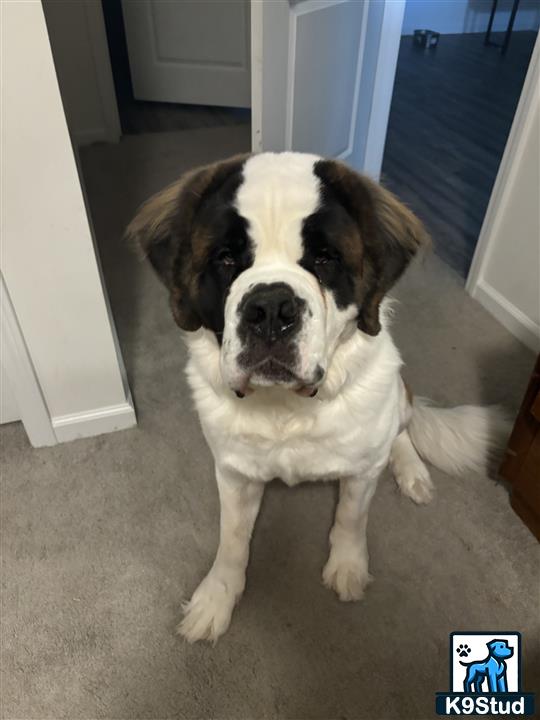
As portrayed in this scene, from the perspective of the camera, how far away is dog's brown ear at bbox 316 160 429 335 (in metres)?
0.94

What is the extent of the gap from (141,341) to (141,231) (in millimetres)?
1076

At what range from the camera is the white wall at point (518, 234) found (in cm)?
186

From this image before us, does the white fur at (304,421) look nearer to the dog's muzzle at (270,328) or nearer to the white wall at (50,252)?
the dog's muzzle at (270,328)

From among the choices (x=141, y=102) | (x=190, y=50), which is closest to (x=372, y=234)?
(x=190, y=50)

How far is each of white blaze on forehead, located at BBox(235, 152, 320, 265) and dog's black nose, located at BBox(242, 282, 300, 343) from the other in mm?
83

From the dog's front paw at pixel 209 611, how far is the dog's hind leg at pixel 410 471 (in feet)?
1.72

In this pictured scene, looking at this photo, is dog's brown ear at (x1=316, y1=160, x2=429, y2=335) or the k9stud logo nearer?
dog's brown ear at (x1=316, y1=160, x2=429, y2=335)

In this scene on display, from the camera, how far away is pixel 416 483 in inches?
59.8

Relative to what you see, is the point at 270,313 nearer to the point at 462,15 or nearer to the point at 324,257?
the point at 324,257

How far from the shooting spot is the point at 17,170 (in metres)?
1.21

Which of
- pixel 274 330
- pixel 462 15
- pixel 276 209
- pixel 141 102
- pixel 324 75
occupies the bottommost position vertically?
pixel 141 102

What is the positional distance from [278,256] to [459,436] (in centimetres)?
90

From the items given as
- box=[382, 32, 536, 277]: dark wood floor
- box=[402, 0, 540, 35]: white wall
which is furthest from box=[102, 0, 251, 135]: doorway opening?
box=[402, 0, 540, 35]: white wall

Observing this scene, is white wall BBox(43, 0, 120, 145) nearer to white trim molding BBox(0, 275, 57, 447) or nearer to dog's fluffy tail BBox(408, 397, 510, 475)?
white trim molding BBox(0, 275, 57, 447)
